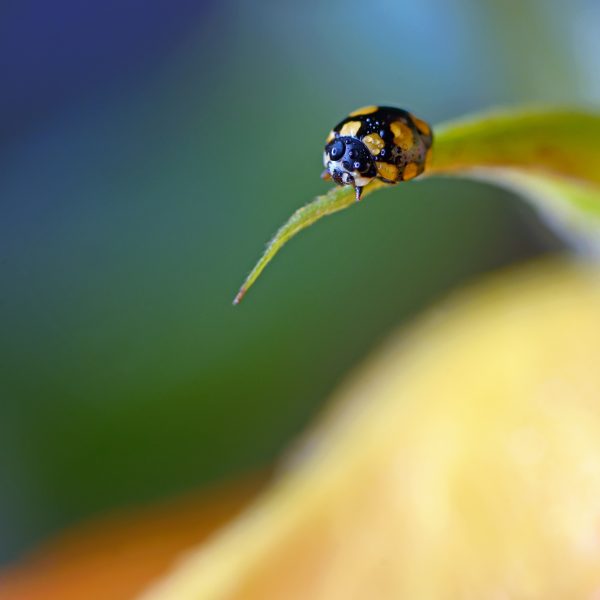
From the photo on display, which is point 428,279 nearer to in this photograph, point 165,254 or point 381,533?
point 165,254

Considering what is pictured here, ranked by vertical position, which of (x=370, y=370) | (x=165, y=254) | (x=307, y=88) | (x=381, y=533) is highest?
(x=307, y=88)

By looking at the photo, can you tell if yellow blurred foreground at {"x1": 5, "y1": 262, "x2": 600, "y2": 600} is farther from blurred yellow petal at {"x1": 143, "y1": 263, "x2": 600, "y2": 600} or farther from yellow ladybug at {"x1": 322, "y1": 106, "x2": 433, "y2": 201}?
yellow ladybug at {"x1": 322, "y1": 106, "x2": 433, "y2": 201}

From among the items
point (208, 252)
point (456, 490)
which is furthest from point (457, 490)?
point (208, 252)

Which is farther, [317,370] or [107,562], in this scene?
[317,370]

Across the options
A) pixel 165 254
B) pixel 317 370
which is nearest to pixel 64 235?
pixel 165 254

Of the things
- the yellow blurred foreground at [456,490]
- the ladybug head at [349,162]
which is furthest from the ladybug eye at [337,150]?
the yellow blurred foreground at [456,490]

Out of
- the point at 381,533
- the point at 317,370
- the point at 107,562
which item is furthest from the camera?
the point at 317,370

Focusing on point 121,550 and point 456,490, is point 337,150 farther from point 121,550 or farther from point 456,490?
point 121,550

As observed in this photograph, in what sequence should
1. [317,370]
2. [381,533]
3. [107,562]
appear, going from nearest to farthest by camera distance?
[381,533]
[107,562]
[317,370]
